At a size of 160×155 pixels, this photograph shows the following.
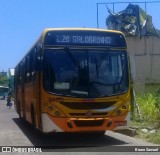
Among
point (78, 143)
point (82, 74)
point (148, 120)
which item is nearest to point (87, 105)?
point (82, 74)

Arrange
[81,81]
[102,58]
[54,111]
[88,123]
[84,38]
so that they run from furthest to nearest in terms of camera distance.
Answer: [84,38] < [102,58] < [81,81] < [88,123] < [54,111]

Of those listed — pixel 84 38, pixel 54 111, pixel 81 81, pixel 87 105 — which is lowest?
pixel 54 111

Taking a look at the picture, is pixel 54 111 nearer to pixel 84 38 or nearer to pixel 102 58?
pixel 102 58

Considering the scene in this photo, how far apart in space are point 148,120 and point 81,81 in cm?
613

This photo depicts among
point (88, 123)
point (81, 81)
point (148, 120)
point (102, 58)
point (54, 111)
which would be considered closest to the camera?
point (54, 111)

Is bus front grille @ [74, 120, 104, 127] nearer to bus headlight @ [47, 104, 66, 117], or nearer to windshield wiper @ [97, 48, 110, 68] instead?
bus headlight @ [47, 104, 66, 117]

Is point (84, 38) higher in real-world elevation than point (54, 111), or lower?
higher

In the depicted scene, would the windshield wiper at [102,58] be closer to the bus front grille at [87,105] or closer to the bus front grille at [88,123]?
the bus front grille at [87,105]

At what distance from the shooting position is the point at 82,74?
11836 mm

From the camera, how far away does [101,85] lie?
38.8 ft

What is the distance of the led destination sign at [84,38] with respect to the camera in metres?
12.0

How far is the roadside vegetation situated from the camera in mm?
13328

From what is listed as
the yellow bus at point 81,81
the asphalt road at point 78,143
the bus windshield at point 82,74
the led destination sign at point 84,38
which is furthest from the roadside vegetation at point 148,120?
the led destination sign at point 84,38

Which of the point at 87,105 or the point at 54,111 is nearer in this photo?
the point at 54,111
